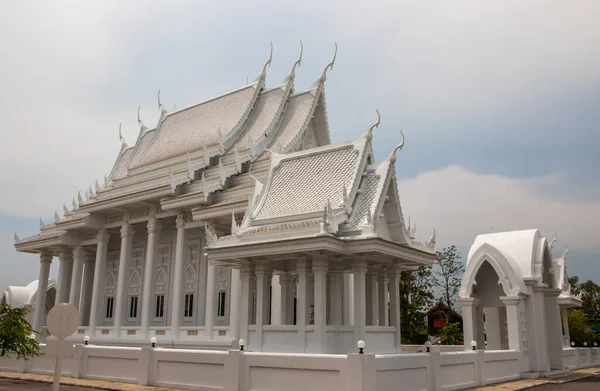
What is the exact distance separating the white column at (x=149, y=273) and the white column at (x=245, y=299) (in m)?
9.45

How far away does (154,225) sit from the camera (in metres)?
25.0

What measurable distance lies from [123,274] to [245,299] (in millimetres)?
12022

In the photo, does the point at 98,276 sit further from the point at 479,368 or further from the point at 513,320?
the point at 479,368

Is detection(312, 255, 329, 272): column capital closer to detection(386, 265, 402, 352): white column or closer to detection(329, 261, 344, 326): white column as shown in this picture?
detection(329, 261, 344, 326): white column

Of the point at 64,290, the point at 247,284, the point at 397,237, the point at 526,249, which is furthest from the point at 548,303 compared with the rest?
the point at 64,290

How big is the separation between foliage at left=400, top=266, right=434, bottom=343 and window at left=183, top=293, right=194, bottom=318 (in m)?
14.2

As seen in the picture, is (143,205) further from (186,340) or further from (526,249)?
(526,249)

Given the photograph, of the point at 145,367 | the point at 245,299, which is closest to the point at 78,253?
the point at 245,299

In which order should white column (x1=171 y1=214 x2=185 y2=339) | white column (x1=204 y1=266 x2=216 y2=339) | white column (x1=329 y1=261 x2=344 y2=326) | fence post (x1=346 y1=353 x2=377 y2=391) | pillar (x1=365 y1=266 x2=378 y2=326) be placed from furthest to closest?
1. white column (x1=171 y1=214 x2=185 y2=339)
2. white column (x1=204 y1=266 x2=216 y2=339)
3. pillar (x1=365 y1=266 x2=378 y2=326)
4. white column (x1=329 y1=261 x2=344 y2=326)
5. fence post (x1=346 y1=353 x2=377 y2=391)

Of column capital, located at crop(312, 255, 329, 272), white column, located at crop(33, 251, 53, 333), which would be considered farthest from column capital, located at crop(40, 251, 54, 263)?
column capital, located at crop(312, 255, 329, 272)

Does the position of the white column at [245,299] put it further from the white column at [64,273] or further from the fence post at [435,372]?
the white column at [64,273]

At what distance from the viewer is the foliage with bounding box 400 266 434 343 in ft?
112

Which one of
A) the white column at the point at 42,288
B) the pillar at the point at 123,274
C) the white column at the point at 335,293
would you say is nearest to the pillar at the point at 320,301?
the white column at the point at 335,293

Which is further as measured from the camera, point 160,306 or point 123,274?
point 160,306
